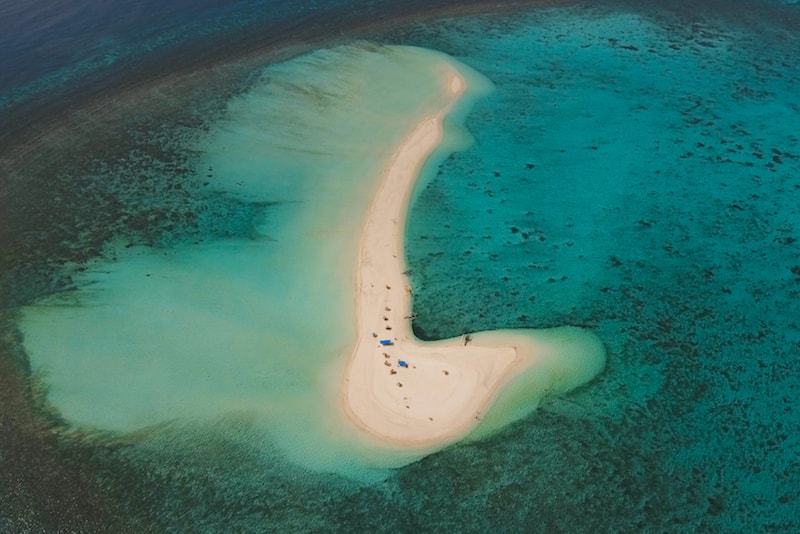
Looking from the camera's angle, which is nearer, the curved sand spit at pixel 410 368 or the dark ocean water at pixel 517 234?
the dark ocean water at pixel 517 234

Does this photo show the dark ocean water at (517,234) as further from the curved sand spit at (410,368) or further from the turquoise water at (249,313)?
the curved sand spit at (410,368)

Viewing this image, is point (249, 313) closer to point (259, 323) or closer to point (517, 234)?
point (259, 323)

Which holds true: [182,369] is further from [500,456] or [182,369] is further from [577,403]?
[577,403]

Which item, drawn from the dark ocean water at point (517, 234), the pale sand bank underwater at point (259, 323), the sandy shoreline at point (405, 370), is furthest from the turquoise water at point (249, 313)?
the dark ocean water at point (517, 234)

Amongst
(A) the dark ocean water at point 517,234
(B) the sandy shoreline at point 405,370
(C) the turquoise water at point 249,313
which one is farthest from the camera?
(C) the turquoise water at point 249,313

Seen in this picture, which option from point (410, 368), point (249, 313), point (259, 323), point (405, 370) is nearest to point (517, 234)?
point (410, 368)

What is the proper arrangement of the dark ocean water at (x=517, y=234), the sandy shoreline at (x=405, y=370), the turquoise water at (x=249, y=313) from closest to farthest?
1. the dark ocean water at (x=517, y=234)
2. the sandy shoreline at (x=405, y=370)
3. the turquoise water at (x=249, y=313)
